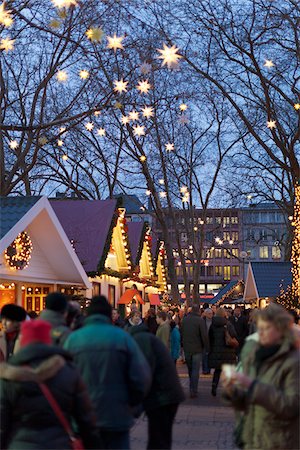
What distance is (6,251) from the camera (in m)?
16.3

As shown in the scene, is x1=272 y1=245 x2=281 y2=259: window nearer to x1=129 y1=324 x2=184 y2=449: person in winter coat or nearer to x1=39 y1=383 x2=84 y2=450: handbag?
x1=129 y1=324 x2=184 y2=449: person in winter coat

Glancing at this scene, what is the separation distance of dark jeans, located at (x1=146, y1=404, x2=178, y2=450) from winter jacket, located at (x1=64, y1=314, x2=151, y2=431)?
1276 mm

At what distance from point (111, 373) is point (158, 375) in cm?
146

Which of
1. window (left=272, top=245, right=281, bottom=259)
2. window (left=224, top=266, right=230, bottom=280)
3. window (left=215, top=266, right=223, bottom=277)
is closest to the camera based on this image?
window (left=272, top=245, right=281, bottom=259)

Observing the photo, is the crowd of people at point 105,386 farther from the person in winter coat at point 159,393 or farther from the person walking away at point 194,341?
the person walking away at point 194,341

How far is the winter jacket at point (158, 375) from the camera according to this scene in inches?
275

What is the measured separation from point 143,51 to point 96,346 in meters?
11.5

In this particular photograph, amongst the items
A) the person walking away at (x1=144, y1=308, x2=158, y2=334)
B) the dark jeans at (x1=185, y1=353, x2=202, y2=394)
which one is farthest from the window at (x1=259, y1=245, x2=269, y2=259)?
the dark jeans at (x1=185, y1=353, x2=202, y2=394)

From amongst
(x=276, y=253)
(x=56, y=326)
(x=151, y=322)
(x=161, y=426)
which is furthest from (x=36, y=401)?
(x=276, y=253)

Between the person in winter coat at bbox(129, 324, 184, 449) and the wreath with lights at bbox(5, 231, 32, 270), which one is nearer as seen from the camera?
the person in winter coat at bbox(129, 324, 184, 449)

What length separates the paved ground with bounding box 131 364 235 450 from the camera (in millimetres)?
9906

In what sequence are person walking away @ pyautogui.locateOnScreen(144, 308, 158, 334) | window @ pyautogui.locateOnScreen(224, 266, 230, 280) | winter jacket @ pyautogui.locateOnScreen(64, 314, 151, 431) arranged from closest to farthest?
winter jacket @ pyautogui.locateOnScreen(64, 314, 151, 431) < person walking away @ pyautogui.locateOnScreen(144, 308, 158, 334) < window @ pyautogui.locateOnScreen(224, 266, 230, 280)

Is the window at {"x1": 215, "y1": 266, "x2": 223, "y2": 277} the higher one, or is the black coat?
the window at {"x1": 215, "y1": 266, "x2": 223, "y2": 277}

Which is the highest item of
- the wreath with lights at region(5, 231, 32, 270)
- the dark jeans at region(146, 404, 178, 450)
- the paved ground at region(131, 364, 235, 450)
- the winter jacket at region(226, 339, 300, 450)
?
the wreath with lights at region(5, 231, 32, 270)
